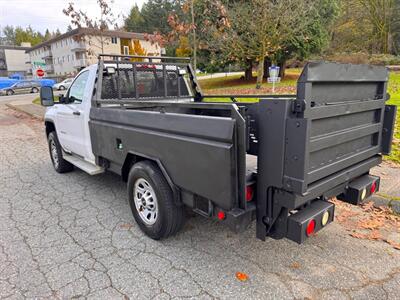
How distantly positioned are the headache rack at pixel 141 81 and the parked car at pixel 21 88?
37.5 meters

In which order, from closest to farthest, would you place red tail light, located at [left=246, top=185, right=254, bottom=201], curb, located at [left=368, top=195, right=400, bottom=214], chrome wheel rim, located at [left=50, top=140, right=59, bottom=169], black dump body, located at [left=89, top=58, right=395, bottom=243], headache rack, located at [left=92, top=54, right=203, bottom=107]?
1. black dump body, located at [left=89, top=58, right=395, bottom=243]
2. red tail light, located at [left=246, top=185, right=254, bottom=201]
3. curb, located at [left=368, top=195, right=400, bottom=214]
4. headache rack, located at [left=92, top=54, right=203, bottom=107]
5. chrome wheel rim, located at [left=50, top=140, right=59, bottom=169]

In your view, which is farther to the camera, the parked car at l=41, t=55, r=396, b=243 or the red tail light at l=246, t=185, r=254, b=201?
the red tail light at l=246, t=185, r=254, b=201

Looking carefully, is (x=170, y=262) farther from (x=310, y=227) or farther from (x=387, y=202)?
(x=387, y=202)

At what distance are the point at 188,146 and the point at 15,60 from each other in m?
93.8

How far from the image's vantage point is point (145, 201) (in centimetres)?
338

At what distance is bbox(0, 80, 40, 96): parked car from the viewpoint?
116 ft

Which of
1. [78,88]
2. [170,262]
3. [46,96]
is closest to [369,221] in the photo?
[170,262]

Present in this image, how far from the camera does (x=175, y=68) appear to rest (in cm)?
531

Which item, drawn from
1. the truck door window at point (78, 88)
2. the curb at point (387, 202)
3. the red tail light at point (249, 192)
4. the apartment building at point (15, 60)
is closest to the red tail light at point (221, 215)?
the red tail light at point (249, 192)

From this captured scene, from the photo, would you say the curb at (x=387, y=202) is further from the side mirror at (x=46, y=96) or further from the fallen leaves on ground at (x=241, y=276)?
the side mirror at (x=46, y=96)

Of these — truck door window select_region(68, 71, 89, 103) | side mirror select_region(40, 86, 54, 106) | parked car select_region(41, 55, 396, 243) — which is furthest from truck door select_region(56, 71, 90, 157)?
parked car select_region(41, 55, 396, 243)

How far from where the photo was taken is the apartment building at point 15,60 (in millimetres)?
77881

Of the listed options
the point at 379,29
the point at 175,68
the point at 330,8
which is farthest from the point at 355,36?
the point at 175,68

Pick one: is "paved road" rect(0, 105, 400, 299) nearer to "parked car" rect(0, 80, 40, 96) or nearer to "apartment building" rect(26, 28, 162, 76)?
"parked car" rect(0, 80, 40, 96)
